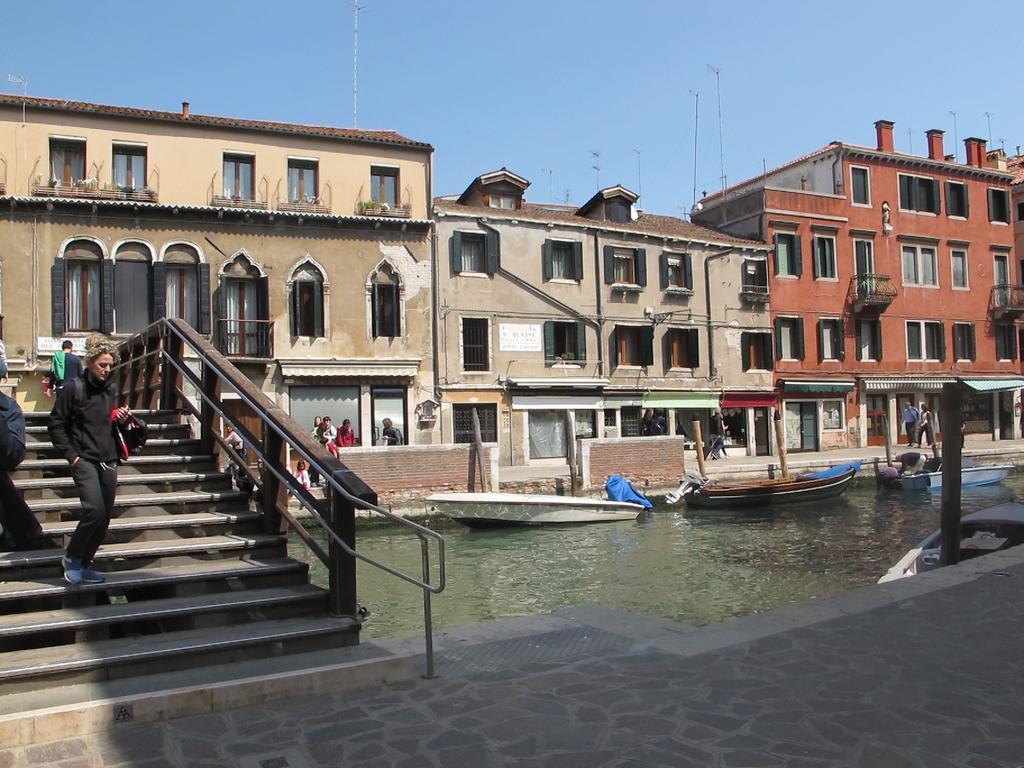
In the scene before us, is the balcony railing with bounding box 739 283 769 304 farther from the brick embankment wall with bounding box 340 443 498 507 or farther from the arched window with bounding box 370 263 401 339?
the brick embankment wall with bounding box 340 443 498 507

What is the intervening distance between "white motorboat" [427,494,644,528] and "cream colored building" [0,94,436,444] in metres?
5.52

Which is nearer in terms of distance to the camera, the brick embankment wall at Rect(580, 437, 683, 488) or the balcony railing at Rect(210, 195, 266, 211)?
the balcony railing at Rect(210, 195, 266, 211)

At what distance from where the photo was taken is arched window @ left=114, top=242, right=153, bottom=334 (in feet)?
69.0

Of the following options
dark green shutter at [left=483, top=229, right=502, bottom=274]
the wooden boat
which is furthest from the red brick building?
dark green shutter at [left=483, top=229, right=502, bottom=274]

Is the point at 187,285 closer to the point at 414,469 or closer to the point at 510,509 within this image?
the point at 414,469

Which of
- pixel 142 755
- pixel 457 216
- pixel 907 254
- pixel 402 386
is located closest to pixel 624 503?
pixel 402 386

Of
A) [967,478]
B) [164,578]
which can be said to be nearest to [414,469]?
[164,578]

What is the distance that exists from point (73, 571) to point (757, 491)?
1865 cm

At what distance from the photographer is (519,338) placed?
84.1 ft

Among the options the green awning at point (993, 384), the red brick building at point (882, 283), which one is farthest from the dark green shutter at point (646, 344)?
the green awning at point (993, 384)

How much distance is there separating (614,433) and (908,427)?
12.8 meters

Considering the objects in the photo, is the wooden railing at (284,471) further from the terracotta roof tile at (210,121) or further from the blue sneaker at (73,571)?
the terracotta roof tile at (210,121)

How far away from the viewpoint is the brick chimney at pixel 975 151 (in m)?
35.7

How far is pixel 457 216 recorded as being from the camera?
81.3 feet
